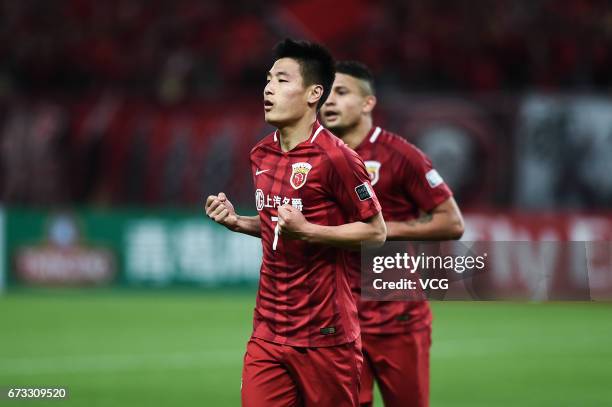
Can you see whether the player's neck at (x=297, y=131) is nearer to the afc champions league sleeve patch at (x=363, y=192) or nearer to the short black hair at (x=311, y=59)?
the short black hair at (x=311, y=59)

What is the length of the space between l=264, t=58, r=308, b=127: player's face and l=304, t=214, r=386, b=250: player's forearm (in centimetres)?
53

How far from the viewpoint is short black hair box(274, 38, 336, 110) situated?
16.0 ft

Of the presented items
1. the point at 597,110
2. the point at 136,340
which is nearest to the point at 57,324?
the point at 136,340

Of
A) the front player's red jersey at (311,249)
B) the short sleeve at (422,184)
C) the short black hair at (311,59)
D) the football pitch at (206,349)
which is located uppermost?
the short black hair at (311,59)

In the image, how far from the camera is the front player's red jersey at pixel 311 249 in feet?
15.7

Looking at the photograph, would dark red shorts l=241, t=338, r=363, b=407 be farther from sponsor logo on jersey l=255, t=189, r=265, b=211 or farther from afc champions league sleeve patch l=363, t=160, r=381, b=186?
afc champions league sleeve patch l=363, t=160, r=381, b=186

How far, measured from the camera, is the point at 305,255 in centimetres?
481

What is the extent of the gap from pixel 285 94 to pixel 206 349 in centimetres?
740

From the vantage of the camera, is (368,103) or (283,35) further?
(283,35)

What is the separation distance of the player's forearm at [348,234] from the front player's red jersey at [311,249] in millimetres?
59

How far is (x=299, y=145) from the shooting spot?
4.87 metres

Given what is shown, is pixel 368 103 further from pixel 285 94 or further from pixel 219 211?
pixel 219 211

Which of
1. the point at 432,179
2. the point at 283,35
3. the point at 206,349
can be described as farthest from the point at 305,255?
the point at 283,35

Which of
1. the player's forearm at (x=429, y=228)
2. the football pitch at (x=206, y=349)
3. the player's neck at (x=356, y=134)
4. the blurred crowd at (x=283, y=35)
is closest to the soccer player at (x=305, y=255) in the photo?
the player's forearm at (x=429, y=228)
